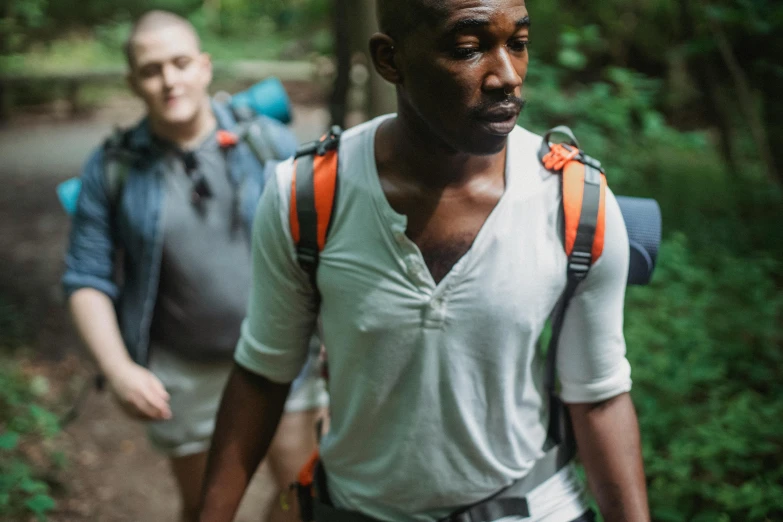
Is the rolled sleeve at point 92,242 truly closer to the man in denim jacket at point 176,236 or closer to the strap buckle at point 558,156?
the man in denim jacket at point 176,236

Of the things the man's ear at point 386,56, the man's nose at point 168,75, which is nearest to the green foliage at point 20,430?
the man's nose at point 168,75

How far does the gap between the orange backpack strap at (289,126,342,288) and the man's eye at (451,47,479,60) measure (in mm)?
384

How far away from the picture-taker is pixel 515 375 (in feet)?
5.66

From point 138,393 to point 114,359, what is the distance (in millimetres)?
184

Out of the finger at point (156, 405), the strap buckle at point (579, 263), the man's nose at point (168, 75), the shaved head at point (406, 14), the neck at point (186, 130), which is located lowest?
the finger at point (156, 405)

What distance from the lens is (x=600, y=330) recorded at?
168 centimetres

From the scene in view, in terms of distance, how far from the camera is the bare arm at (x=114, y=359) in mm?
2648

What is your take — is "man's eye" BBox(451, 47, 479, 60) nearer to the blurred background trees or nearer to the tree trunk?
the blurred background trees

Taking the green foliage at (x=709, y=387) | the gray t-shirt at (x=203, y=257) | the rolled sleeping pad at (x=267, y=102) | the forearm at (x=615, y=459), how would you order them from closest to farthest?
the forearm at (x=615, y=459)
the gray t-shirt at (x=203, y=257)
the green foliage at (x=709, y=387)
the rolled sleeping pad at (x=267, y=102)

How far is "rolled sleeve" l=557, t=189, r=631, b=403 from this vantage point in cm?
163

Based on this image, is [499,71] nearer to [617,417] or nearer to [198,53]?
[617,417]

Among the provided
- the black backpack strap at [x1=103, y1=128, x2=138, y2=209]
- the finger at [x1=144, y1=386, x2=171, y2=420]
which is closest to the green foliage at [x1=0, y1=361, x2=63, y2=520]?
the finger at [x1=144, y1=386, x2=171, y2=420]

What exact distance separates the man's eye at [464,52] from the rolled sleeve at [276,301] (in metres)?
0.47

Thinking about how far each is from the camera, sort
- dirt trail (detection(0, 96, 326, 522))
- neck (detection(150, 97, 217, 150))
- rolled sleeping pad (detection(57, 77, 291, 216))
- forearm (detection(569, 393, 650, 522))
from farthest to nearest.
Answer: dirt trail (detection(0, 96, 326, 522)), rolled sleeping pad (detection(57, 77, 291, 216)), neck (detection(150, 97, 217, 150)), forearm (detection(569, 393, 650, 522))
